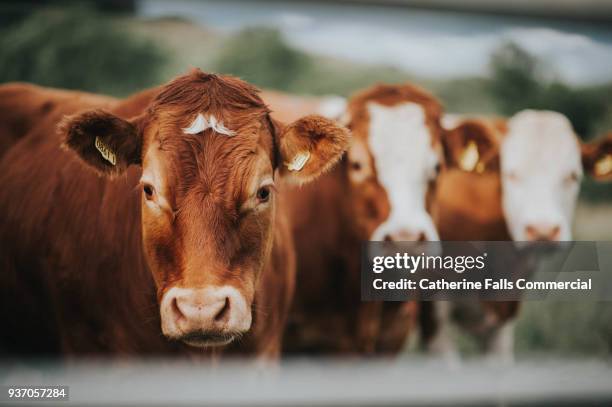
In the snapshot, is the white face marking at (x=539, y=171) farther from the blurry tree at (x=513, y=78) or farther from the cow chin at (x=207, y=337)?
the cow chin at (x=207, y=337)

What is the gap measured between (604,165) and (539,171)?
372 mm

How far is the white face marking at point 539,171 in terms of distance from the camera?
3.74 metres

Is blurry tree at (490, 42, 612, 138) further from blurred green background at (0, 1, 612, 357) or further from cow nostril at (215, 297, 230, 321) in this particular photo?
cow nostril at (215, 297, 230, 321)

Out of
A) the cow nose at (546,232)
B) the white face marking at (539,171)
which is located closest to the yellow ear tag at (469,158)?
the white face marking at (539,171)

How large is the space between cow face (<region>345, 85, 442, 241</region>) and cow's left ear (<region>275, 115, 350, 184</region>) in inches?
27.6

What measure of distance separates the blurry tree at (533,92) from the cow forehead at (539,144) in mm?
60

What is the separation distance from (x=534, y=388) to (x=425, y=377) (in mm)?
591

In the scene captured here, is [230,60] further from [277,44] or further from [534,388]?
[534,388]

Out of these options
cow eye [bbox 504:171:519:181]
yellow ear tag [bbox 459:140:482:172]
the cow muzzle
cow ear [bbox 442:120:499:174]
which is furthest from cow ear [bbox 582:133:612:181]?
the cow muzzle

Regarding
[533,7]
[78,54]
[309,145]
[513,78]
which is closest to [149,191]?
[309,145]

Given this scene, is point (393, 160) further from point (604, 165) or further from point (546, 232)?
point (604, 165)

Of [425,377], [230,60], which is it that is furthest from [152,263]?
[425,377]

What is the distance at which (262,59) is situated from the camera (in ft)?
11.7

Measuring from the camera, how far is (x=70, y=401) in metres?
3.26
